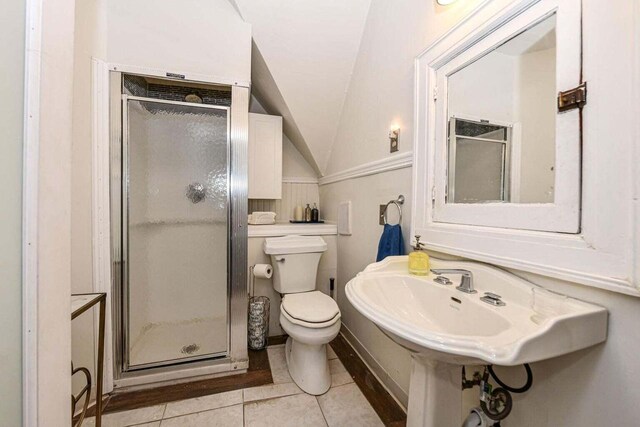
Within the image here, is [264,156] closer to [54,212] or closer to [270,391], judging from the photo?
[54,212]

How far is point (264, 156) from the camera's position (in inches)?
84.7

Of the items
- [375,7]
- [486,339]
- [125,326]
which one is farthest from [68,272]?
[375,7]

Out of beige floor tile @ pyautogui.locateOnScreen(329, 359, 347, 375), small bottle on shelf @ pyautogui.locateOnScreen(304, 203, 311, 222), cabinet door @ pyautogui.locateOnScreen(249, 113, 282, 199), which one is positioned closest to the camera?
beige floor tile @ pyautogui.locateOnScreen(329, 359, 347, 375)

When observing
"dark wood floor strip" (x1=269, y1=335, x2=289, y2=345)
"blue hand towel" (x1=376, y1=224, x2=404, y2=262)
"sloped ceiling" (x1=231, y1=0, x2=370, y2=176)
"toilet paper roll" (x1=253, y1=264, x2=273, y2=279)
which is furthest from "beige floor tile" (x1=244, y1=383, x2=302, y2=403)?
"sloped ceiling" (x1=231, y1=0, x2=370, y2=176)

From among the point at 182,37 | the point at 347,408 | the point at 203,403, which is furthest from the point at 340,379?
the point at 182,37

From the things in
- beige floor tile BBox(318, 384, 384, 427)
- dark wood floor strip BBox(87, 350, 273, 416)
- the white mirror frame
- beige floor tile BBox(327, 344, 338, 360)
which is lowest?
dark wood floor strip BBox(87, 350, 273, 416)

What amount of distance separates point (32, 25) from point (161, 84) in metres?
1.03

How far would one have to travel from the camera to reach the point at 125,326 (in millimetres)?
1529

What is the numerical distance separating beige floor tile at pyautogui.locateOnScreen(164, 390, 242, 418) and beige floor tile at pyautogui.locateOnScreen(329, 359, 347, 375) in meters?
0.59

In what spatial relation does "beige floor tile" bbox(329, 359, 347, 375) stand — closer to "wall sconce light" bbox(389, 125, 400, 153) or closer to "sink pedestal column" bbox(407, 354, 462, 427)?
"sink pedestal column" bbox(407, 354, 462, 427)

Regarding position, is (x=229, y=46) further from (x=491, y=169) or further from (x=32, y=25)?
(x=491, y=169)

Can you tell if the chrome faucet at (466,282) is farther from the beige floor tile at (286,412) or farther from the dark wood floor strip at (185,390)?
the dark wood floor strip at (185,390)

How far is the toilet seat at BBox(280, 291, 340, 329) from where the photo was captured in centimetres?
142

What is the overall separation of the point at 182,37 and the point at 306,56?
0.80 metres
